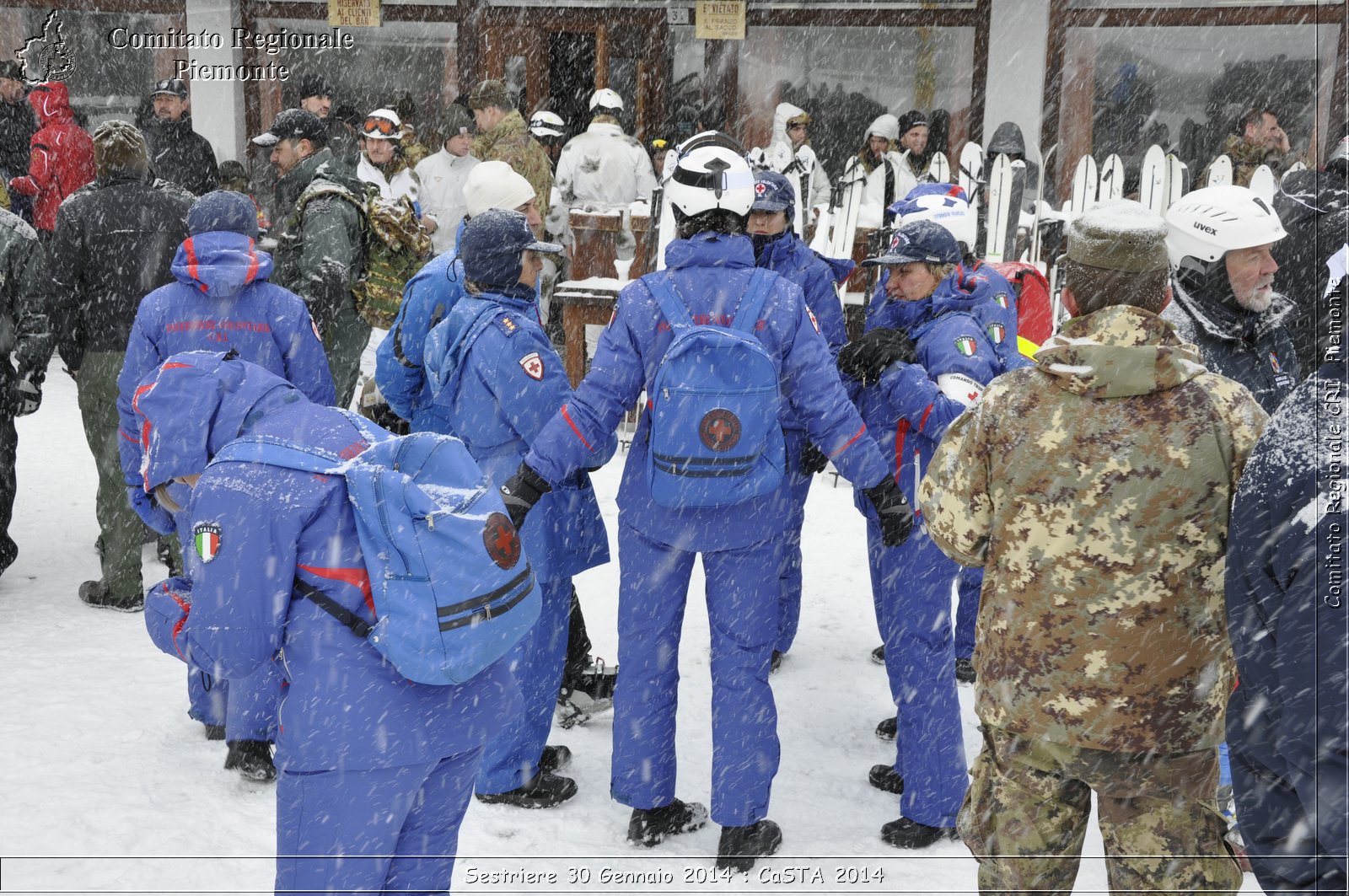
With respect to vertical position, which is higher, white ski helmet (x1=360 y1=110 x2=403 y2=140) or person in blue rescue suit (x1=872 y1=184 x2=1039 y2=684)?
white ski helmet (x1=360 y1=110 x2=403 y2=140)

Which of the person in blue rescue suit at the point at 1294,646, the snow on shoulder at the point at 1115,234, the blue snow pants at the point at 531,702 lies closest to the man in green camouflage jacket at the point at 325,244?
the blue snow pants at the point at 531,702

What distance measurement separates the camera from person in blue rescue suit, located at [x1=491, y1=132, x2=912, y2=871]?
3494mm

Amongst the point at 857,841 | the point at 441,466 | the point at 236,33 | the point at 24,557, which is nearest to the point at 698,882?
the point at 857,841

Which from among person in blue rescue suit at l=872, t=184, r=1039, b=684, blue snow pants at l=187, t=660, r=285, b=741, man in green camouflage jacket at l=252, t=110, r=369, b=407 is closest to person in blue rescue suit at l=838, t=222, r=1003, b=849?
person in blue rescue suit at l=872, t=184, r=1039, b=684

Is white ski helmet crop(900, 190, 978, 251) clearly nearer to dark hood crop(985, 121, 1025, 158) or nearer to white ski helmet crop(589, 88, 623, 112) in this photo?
dark hood crop(985, 121, 1025, 158)

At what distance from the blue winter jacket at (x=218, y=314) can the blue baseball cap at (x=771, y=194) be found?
1742mm

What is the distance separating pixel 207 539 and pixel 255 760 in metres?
2.13

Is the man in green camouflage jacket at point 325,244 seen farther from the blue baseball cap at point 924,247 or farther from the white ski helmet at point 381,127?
the blue baseball cap at point 924,247

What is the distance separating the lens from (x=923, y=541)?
381 cm

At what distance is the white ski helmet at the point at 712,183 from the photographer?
352 cm

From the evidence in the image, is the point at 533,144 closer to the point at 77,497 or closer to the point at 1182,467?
the point at 77,497

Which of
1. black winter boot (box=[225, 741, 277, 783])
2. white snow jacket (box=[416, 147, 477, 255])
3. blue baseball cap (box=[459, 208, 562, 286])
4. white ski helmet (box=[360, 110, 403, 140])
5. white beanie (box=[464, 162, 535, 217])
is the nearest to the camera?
blue baseball cap (box=[459, 208, 562, 286])

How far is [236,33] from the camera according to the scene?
45.8ft

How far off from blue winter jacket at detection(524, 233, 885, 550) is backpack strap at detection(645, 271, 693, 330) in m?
0.02
